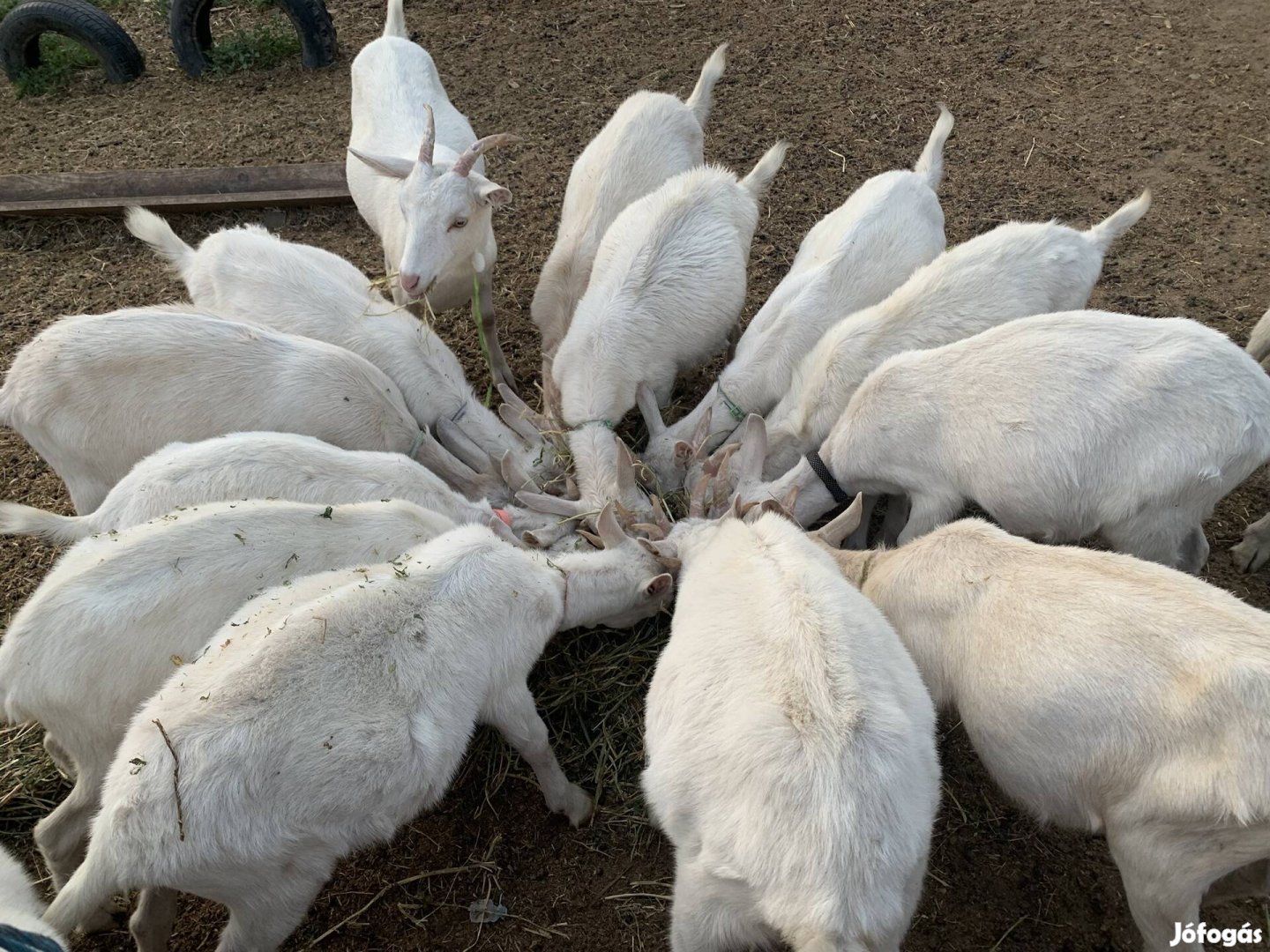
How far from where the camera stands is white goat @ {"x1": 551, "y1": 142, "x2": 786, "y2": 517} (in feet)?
15.5

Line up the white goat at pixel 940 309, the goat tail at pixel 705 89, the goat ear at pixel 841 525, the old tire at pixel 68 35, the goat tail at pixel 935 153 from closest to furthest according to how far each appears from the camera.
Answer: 1. the goat ear at pixel 841 525
2. the white goat at pixel 940 309
3. the goat tail at pixel 935 153
4. the goat tail at pixel 705 89
5. the old tire at pixel 68 35

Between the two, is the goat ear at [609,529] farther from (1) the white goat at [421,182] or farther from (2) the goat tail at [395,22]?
(2) the goat tail at [395,22]

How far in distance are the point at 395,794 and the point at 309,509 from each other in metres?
1.12

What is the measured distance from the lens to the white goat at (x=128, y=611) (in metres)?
3.04

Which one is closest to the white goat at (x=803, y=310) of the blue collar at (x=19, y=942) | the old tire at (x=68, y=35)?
the blue collar at (x=19, y=942)

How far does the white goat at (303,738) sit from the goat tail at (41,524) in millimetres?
1113

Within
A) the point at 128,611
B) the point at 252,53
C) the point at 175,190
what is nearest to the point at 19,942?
the point at 128,611

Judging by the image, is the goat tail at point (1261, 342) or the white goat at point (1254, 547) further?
the goat tail at point (1261, 342)

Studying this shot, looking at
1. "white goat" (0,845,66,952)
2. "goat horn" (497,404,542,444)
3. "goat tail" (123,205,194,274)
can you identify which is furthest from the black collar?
"goat tail" (123,205,194,274)

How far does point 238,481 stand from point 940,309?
3.12 m

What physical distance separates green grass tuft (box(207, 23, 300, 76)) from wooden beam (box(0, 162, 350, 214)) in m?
1.92

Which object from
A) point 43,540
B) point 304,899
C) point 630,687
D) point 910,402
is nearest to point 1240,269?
point 910,402

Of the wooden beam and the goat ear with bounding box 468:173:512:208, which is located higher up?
the goat ear with bounding box 468:173:512:208

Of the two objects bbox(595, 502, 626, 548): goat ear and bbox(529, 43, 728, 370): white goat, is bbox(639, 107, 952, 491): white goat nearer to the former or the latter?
bbox(595, 502, 626, 548): goat ear
